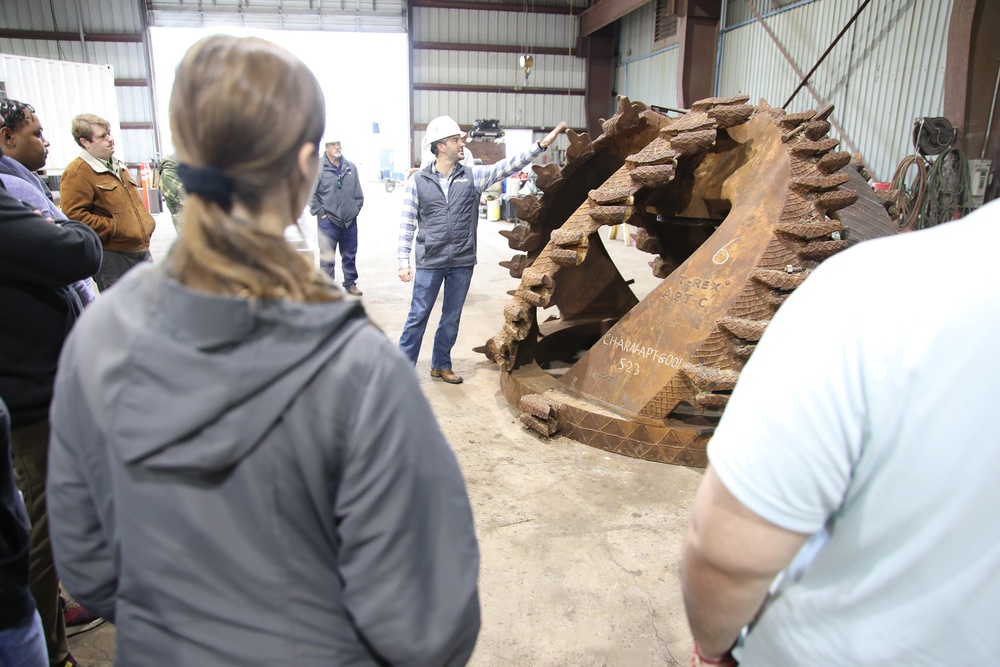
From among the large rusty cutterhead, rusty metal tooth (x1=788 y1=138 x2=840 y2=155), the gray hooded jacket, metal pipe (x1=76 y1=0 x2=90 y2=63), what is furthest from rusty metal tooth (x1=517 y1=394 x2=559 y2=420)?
metal pipe (x1=76 y1=0 x2=90 y2=63)

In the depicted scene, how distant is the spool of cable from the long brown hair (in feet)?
27.1

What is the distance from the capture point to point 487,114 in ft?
62.6

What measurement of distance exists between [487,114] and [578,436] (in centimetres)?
1681

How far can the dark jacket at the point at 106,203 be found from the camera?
12.7 ft

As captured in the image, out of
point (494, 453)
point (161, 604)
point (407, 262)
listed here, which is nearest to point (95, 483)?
point (161, 604)

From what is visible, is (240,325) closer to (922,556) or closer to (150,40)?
(922,556)

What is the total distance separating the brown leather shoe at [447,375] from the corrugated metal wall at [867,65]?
768cm

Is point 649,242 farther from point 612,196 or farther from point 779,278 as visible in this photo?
point 779,278

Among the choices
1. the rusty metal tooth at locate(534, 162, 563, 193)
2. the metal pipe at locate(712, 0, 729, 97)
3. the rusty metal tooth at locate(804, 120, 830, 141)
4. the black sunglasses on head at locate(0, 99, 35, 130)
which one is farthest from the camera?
the metal pipe at locate(712, 0, 729, 97)

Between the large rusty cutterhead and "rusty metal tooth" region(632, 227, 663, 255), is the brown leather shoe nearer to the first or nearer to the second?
the large rusty cutterhead

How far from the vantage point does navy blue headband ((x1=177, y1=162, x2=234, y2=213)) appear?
2.73ft

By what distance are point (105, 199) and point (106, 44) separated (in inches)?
688

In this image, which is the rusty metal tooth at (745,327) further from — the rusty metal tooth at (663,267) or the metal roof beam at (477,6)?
the metal roof beam at (477,6)

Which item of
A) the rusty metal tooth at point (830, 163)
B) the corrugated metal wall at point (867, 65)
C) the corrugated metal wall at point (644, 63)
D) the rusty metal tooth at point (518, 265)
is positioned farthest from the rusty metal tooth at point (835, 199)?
the corrugated metal wall at point (644, 63)
